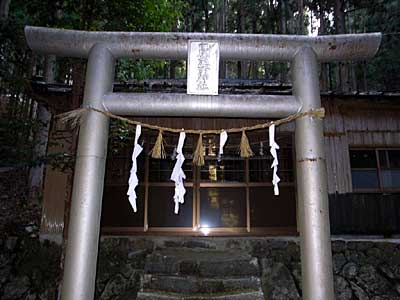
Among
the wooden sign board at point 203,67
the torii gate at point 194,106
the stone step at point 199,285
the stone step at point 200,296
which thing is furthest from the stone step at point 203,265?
the wooden sign board at point 203,67

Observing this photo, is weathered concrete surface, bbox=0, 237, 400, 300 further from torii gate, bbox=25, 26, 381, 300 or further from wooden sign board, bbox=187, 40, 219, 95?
wooden sign board, bbox=187, 40, 219, 95

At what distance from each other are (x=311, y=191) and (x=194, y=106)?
4.66 feet

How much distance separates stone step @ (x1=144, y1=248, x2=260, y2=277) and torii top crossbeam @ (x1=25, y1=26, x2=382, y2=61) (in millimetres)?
3594

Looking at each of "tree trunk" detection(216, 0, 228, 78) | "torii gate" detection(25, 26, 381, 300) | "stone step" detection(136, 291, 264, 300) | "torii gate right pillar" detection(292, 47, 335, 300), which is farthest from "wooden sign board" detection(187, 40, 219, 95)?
"tree trunk" detection(216, 0, 228, 78)

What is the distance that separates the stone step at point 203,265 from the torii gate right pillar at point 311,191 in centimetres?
239

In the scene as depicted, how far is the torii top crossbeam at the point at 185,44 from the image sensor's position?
292cm

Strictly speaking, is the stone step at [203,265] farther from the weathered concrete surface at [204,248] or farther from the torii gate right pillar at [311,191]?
the torii gate right pillar at [311,191]

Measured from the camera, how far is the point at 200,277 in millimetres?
4754

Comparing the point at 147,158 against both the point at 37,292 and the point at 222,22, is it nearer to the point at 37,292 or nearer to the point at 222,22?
the point at 37,292

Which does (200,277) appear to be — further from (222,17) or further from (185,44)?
(222,17)

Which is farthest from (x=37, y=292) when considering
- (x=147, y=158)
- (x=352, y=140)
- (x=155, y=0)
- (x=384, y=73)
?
(x=384, y=73)

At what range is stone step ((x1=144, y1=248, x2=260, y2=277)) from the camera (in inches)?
190

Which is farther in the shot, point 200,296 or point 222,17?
point 222,17

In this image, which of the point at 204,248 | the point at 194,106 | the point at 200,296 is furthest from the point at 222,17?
the point at 200,296
